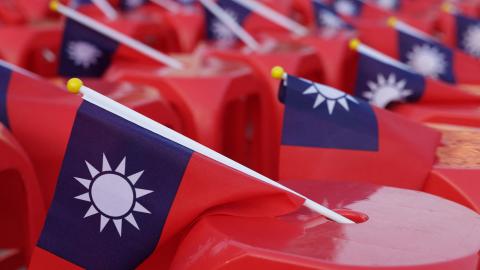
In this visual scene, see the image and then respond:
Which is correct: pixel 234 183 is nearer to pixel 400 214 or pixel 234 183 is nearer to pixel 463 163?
pixel 400 214

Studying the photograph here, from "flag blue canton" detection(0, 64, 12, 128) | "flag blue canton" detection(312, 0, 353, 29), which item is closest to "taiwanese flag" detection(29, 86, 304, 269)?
"flag blue canton" detection(0, 64, 12, 128)

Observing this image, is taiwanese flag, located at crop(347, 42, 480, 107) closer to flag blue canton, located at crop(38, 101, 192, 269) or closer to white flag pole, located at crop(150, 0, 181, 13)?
flag blue canton, located at crop(38, 101, 192, 269)

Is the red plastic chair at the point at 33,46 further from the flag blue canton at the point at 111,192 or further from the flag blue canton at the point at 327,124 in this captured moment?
the flag blue canton at the point at 111,192

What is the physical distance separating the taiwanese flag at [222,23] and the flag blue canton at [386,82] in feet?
5.03

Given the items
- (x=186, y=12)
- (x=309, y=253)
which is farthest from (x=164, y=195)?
(x=186, y=12)

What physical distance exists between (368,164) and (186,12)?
9.61 feet

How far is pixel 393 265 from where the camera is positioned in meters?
1.29

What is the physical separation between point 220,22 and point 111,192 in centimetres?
279

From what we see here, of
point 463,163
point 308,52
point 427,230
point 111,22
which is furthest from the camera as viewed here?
point 111,22

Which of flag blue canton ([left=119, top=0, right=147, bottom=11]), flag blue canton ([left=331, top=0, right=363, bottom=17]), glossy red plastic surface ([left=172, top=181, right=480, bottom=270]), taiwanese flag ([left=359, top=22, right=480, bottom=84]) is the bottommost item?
glossy red plastic surface ([left=172, top=181, right=480, bottom=270])

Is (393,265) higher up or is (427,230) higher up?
(427,230)

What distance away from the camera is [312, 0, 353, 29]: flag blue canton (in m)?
4.26

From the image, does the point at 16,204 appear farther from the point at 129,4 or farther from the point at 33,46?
the point at 129,4

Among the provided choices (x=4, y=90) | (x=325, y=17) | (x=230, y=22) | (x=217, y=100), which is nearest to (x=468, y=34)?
(x=325, y=17)
